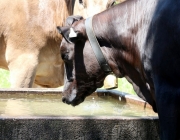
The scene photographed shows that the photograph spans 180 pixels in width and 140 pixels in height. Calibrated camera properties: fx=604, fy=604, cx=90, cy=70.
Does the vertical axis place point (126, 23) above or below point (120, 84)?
above

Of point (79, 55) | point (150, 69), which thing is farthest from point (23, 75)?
point (150, 69)

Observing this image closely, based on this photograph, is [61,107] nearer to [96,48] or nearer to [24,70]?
[96,48]

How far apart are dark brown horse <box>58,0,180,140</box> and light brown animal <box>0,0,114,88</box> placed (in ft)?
8.09

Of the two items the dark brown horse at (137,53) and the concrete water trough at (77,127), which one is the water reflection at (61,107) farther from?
the dark brown horse at (137,53)

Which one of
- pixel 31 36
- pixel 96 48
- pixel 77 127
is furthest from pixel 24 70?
pixel 77 127

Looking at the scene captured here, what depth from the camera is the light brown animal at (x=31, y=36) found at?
6.59m

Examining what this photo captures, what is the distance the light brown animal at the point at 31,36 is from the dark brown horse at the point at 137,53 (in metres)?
2.47

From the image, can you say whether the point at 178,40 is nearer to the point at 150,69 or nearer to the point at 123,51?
the point at 150,69

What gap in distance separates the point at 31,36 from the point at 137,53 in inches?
125

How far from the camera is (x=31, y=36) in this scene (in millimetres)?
6695

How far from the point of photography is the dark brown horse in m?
3.39

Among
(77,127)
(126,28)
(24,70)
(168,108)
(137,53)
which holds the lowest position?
(77,127)

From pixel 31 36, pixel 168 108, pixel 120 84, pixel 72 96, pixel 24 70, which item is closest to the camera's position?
pixel 168 108

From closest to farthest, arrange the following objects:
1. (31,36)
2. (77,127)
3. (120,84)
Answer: (77,127) → (31,36) → (120,84)
